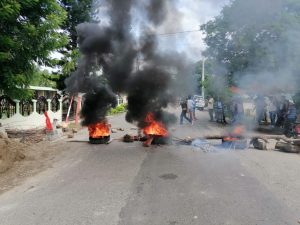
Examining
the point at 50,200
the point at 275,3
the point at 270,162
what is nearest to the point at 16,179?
the point at 50,200

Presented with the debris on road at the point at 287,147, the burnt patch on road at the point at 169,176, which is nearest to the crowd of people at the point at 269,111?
the debris on road at the point at 287,147

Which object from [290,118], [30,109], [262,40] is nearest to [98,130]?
[30,109]

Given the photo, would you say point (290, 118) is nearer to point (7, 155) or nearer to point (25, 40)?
point (25, 40)

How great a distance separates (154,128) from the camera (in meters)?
11.5

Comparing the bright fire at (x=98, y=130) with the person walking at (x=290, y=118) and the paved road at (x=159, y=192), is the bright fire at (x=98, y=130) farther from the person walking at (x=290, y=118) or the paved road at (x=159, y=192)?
the person walking at (x=290, y=118)

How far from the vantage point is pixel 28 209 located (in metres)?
5.18

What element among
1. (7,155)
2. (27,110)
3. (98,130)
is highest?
(27,110)

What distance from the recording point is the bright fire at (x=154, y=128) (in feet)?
37.3

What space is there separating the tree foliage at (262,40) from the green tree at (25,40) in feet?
19.2

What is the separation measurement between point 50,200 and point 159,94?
7.61 metres

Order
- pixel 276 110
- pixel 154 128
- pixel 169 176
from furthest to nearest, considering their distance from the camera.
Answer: pixel 276 110, pixel 154 128, pixel 169 176

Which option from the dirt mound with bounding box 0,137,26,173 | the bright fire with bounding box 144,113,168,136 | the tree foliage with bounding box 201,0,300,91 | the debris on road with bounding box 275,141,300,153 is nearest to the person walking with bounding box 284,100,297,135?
the tree foliage with bounding box 201,0,300,91

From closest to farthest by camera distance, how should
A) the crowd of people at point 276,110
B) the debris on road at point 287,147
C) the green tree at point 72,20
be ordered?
the debris on road at point 287,147, the crowd of people at point 276,110, the green tree at point 72,20

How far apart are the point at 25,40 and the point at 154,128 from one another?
4.99 meters
